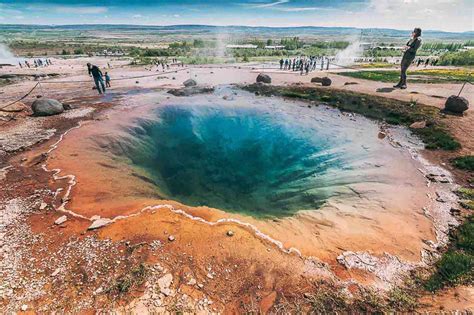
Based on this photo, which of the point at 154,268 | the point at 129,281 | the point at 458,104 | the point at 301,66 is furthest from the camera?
the point at 301,66

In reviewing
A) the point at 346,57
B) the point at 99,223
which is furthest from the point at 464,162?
the point at 346,57

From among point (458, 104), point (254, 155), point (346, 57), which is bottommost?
point (254, 155)

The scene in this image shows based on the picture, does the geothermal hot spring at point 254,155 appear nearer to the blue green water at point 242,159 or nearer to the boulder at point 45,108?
the blue green water at point 242,159

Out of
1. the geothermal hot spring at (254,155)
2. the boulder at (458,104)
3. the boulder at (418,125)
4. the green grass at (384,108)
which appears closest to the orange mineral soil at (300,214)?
the geothermal hot spring at (254,155)

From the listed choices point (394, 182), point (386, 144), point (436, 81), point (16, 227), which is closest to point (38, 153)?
point (16, 227)

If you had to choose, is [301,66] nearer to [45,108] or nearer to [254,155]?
[254,155]

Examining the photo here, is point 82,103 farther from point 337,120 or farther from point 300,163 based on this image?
point 337,120
